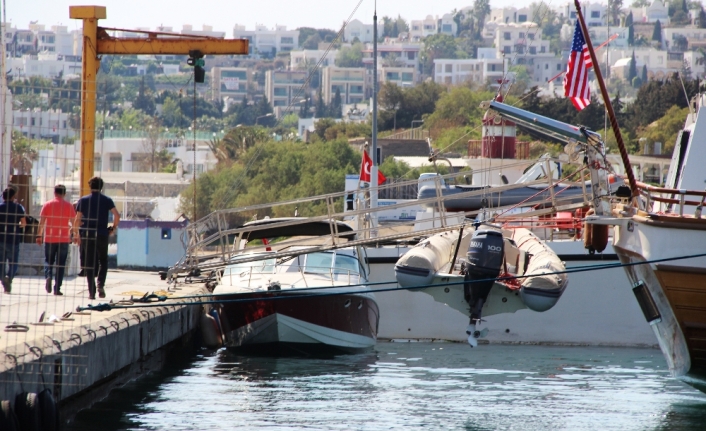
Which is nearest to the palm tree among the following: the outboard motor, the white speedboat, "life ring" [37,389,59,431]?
"life ring" [37,389,59,431]

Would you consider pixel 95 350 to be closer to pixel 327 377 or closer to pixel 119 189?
pixel 327 377

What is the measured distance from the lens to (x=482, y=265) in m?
13.8

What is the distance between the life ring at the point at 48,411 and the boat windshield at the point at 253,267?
748 centimetres

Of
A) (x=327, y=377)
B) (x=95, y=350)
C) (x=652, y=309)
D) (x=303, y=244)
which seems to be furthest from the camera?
(x=303, y=244)

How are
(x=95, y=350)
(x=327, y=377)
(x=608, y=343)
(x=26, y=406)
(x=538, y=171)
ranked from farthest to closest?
(x=538, y=171) → (x=608, y=343) → (x=327, y=377) → (x=95, y=350) → (x=26, y=406)

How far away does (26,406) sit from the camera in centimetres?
934

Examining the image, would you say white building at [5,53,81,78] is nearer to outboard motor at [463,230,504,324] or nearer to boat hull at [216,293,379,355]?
boat hull at [216,293,379,355]

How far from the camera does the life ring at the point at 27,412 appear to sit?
366 inches

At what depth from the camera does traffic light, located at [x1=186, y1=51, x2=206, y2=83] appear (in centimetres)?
1995

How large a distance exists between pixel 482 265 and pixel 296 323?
3599 mm

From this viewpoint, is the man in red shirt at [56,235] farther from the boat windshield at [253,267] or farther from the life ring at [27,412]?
the life ring at [27,412]

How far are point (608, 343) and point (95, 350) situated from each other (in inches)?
424

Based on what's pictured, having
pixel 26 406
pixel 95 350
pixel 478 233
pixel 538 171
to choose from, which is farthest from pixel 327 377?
pixel 538 171

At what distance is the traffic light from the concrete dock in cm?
463
